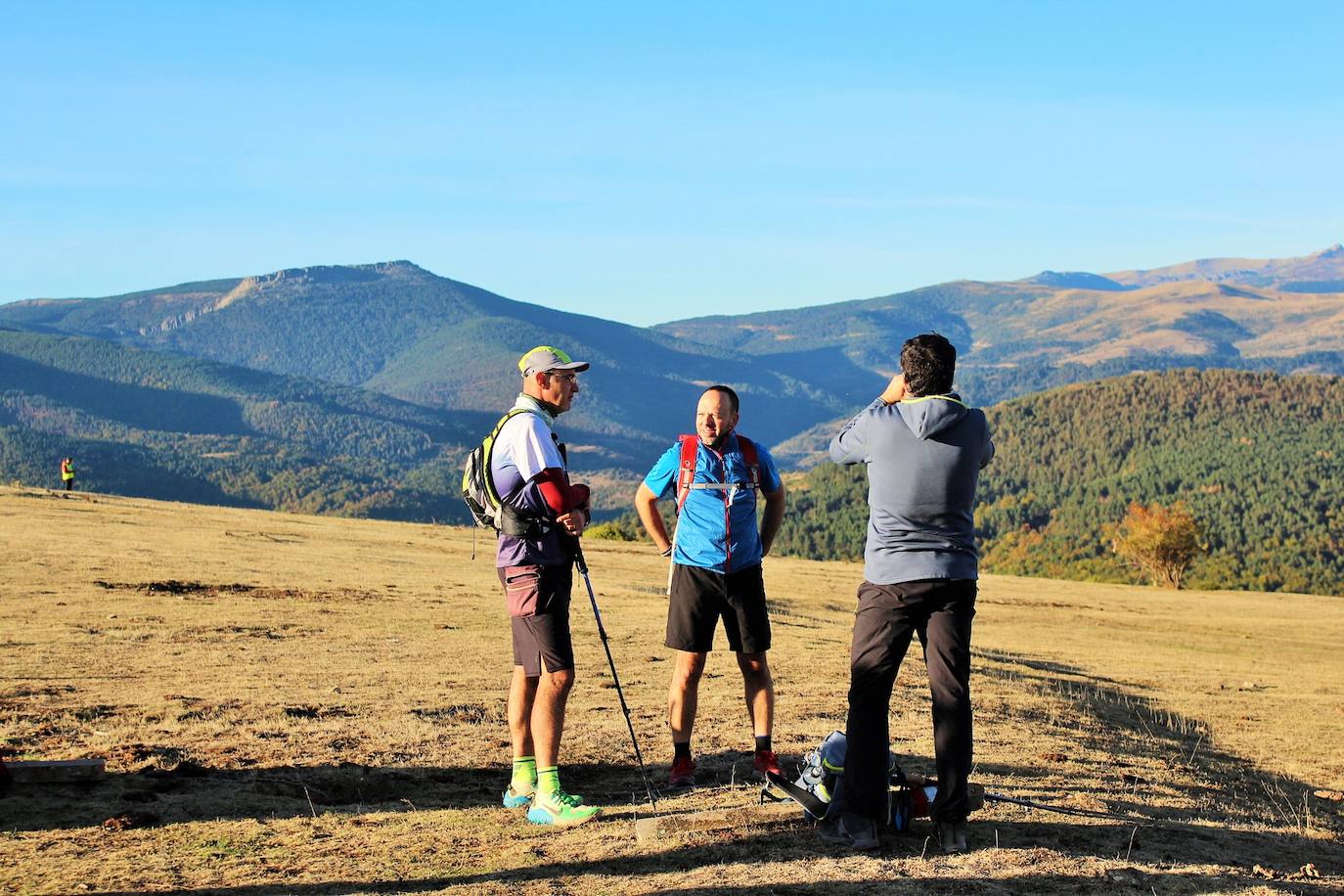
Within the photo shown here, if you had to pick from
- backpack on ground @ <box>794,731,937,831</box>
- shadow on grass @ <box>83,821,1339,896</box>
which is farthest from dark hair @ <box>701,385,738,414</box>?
shadow on grass @ <box>83,821,1339,896</box>

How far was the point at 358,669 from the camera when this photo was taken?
15.3 meters

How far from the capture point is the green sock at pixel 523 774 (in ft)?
29.4

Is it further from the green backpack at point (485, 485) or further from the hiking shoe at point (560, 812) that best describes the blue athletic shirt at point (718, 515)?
the hiking shoe at point (560, 812)

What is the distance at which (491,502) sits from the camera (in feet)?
28.0

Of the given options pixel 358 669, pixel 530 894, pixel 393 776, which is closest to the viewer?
pixel 530 894

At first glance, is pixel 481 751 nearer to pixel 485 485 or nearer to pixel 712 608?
pixel 712 608

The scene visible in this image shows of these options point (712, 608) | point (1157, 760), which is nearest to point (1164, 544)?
point (1157, 760)

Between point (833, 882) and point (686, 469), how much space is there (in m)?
3.16

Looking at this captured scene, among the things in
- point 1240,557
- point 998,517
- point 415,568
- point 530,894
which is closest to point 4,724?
point 530,894

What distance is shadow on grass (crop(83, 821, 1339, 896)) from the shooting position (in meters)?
7.16

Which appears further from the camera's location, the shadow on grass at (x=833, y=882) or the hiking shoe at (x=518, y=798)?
the hiking shoe at (x=518, y=798)

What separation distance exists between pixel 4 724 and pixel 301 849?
4740 millimetres

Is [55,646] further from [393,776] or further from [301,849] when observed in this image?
[301,849]

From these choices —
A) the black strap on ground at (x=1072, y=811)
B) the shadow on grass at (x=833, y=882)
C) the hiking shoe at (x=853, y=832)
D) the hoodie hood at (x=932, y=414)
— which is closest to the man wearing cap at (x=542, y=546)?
the shadow on grass at (x=833, y=882)
